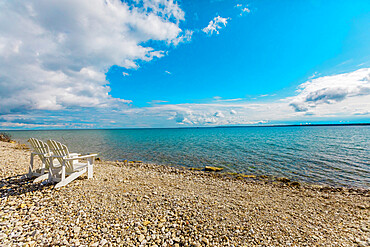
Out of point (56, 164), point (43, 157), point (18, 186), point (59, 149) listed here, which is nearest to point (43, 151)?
point (43, 157)

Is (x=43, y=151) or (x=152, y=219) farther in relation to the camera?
(x=43, y=151)

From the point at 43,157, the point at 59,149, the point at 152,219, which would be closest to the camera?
the point at 152,219

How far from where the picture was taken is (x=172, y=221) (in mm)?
4926

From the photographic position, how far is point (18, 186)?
6645mm

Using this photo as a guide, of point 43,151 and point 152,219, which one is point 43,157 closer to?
point 43,151

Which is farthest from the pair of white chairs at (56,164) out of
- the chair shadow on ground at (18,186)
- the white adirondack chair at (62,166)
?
the chair shadow on ground at (18,186)

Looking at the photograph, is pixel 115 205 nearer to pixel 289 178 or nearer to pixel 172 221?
pixel 172 221

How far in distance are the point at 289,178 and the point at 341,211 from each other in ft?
18.3

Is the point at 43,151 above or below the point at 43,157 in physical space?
above

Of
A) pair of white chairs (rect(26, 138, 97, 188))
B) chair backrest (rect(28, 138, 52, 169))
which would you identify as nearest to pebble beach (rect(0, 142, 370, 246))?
pair of white chairs (rect(26, 138, 97, 188))

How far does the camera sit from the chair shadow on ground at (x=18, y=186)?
614 cm

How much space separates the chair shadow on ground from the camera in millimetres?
6139

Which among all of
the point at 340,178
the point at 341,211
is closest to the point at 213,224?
the point at 341,211

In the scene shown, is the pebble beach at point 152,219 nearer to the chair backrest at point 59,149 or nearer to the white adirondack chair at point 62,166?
the white adirondack chair at point 62,166
